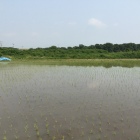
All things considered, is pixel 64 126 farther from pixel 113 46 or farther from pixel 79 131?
pixel 113 46

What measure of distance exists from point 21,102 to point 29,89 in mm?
2536

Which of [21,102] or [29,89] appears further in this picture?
[29,89]

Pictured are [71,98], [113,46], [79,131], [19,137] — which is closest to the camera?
[19,137]

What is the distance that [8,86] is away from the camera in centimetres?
1154

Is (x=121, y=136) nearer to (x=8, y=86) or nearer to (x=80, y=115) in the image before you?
(x=80, y=115)

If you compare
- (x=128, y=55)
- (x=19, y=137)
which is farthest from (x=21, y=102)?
(x=128, y=55)

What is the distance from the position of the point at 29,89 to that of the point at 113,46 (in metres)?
47.6

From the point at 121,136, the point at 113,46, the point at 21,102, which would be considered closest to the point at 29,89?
the point at 21,102

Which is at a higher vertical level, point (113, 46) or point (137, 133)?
point (113, 46)

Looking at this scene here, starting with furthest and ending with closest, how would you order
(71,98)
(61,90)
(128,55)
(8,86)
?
(128,55), (8,86), (61,90), (71,98)

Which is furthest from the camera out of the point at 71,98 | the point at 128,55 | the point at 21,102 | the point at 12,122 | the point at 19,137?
the point at 128,55

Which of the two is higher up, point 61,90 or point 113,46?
point 113,46

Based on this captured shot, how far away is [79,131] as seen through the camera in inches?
213

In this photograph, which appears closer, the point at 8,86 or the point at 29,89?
the point at 29,89
